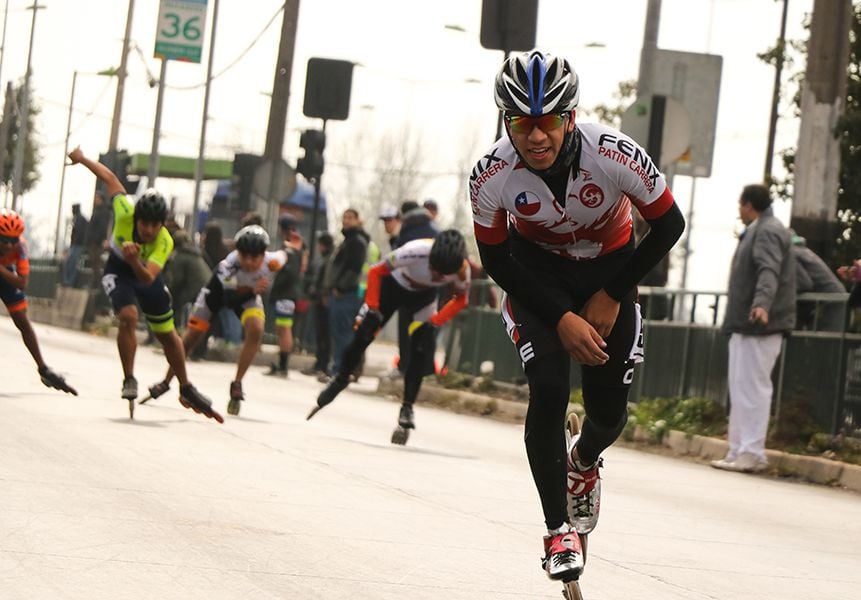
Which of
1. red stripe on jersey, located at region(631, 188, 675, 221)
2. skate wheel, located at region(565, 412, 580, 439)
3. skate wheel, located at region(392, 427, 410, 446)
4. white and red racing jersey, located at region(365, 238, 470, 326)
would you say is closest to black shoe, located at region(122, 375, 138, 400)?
skate wheel, located at region(392, 427, 410, 446)

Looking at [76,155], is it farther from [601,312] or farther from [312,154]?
[312,154]

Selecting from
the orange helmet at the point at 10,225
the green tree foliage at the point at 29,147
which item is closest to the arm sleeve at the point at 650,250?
the orange helmet at the point at 10,225

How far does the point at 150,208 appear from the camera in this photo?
45.0 ft

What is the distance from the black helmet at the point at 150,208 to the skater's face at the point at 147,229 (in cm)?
2

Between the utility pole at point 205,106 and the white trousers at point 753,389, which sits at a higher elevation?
the utility pole at point 205,106

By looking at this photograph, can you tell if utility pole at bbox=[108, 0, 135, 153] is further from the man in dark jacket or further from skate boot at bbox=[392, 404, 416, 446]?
skate boot at bbox=[392, 404, 416, 446]

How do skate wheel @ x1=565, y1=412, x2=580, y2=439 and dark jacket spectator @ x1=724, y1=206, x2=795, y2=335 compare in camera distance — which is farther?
dark jacket spectator @ x1=724, y1=206, x2=795, y2=335

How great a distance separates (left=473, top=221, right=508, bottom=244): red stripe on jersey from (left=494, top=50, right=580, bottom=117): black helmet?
1.85ft

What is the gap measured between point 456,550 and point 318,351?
52.2 ft

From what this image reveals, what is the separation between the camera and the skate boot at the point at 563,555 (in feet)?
21.2

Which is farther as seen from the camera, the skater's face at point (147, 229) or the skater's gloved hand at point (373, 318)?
the skater's gloved hand at point (373, 318)

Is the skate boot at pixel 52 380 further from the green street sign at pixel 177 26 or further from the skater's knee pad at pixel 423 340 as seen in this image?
the green street sign at pixel 177 26

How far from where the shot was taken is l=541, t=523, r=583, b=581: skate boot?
6469 millimetres

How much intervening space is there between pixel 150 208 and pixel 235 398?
2259 mm
